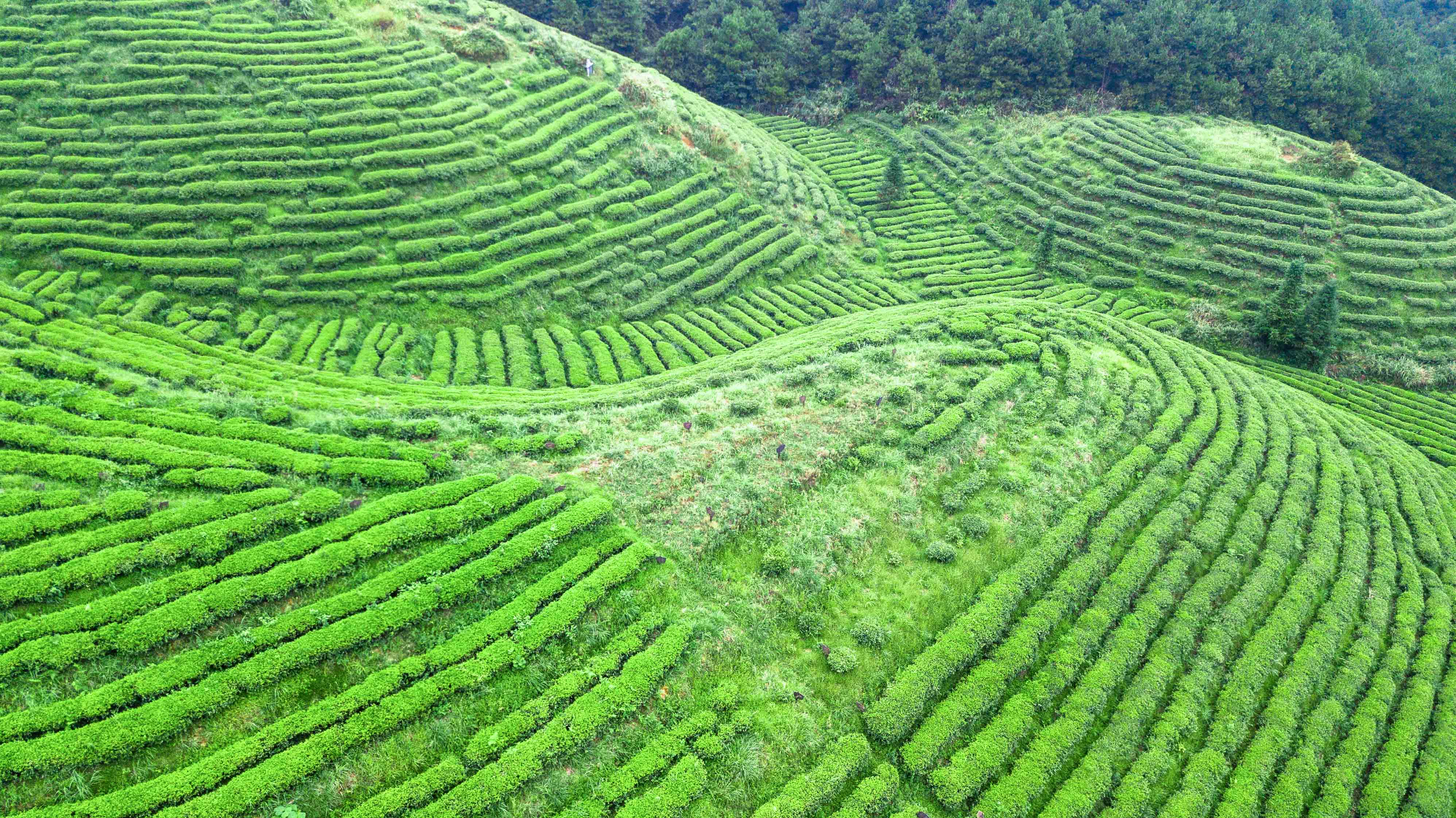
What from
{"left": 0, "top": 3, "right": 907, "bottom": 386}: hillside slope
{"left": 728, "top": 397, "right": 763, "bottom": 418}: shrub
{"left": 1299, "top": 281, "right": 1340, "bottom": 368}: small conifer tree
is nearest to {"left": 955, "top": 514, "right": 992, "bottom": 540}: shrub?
{"left": 728, "top": 397, "right": 763, "bottom": 418}: shrub

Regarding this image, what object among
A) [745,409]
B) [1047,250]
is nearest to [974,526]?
[745,409]

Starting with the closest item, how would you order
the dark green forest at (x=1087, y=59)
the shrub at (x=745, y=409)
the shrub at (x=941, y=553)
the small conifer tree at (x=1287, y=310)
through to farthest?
the shrub at (x=941, y=553) < the shrub at (x=745, y=409) < the small conifer tree at (x=1287, y=310) < the dark green forest at (x=1087, y=59)

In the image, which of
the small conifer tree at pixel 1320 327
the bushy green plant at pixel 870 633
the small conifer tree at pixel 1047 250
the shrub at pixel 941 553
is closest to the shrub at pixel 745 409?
the shrub at pixel 941 553

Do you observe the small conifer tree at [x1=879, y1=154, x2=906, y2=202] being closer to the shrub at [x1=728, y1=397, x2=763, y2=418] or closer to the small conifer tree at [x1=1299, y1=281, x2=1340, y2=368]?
the small conifer tree at [x1=1299, y1=281, x2=1340, y2=368]

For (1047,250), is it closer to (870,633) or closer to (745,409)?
(745,409)

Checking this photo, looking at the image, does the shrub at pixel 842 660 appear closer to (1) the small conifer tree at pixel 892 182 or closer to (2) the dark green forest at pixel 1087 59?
(1) the small conifer tree at pixel 892 182
